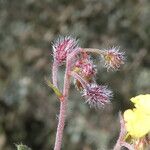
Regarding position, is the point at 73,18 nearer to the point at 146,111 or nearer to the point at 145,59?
the point at 145,59

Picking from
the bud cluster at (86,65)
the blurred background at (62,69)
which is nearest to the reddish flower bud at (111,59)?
the bud cluster at (86,65)

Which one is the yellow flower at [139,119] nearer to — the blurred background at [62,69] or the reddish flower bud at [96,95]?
the reddish flower bud at [96,95]

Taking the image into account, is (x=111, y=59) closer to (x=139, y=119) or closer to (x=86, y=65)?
(x=86, y=65)

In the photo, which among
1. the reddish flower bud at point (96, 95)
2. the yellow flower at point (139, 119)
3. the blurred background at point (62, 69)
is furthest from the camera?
the blurred background at point (62, 69)

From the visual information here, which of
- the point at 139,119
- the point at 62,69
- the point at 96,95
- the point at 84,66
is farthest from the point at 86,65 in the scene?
the point at 62,69

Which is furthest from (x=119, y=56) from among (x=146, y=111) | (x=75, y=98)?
(x=75, y=98)

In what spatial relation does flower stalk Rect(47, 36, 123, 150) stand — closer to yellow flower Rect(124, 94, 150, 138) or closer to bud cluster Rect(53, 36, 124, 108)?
bud cluster Rect(53, 36, 124, 108)

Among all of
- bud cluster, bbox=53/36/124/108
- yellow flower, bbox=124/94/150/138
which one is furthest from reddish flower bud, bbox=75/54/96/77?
yellow flower, bbox=124/94/150/138
